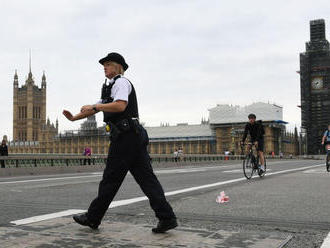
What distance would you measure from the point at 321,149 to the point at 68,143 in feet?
262

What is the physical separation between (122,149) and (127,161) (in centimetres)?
12

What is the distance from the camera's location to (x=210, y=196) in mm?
7656

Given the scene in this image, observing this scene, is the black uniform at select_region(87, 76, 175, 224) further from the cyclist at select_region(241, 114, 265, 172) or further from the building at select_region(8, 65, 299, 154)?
the building at select_region(8, 65, 299, 154)

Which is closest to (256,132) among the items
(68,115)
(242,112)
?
(68,115)

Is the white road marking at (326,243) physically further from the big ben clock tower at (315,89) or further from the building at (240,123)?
the big ben clock tower at (315,89)

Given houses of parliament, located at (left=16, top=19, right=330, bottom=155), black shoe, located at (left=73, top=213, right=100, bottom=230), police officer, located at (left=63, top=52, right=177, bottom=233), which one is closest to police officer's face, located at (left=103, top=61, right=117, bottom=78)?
police officer, located at (left=63, top=52, right=177, bottom=233)

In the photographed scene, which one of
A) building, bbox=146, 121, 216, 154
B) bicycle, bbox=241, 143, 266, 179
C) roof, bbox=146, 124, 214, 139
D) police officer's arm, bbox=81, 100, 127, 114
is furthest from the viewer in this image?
roof, bbox=146, 124, 214, 139

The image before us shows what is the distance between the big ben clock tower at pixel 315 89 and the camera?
118050 mm

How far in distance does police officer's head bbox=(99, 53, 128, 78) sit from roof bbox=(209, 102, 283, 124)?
11666 cm

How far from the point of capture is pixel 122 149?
4285 mm

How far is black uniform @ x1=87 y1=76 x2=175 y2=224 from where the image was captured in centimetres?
427

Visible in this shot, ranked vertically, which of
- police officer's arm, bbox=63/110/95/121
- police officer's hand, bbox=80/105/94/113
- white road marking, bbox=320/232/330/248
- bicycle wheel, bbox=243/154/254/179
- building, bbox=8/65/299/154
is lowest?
white road marking, bbox=320/232/330/248

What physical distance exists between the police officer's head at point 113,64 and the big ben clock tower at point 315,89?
118216mm

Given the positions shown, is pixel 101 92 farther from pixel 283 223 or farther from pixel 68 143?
pixel 68 143
